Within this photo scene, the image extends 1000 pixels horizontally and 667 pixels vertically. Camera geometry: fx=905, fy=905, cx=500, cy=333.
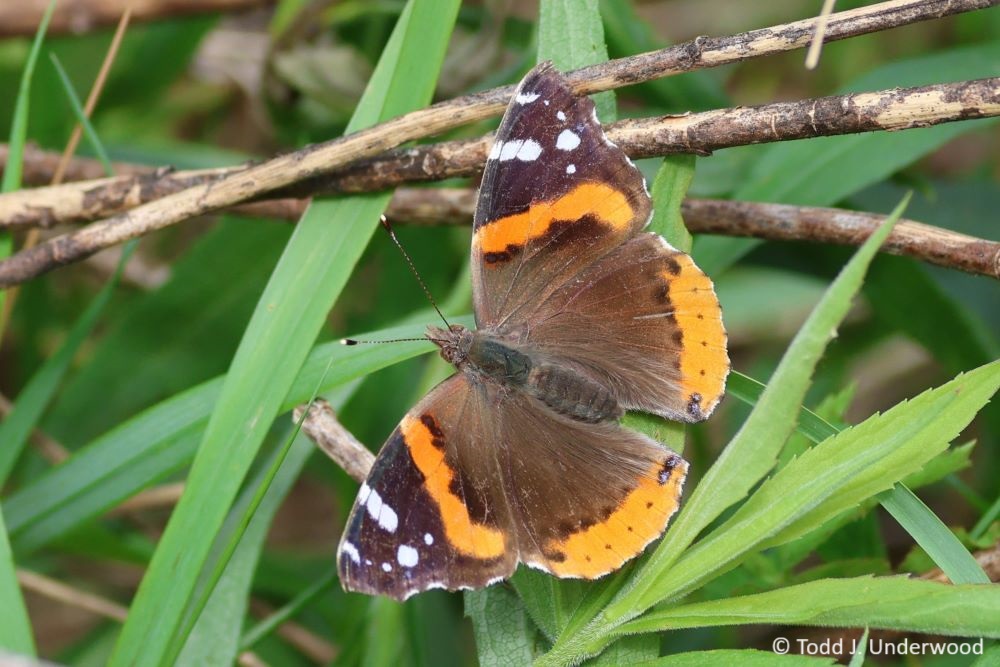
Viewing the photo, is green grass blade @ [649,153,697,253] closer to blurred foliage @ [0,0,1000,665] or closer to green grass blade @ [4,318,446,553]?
blurred foliage @ [0,0,1000,665]

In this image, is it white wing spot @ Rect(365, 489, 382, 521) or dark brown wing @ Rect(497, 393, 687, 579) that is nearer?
dark brown wing @ Rect(497, 393, 687, 579)

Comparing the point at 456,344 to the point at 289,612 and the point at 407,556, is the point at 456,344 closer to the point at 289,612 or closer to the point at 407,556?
the point at 407,556

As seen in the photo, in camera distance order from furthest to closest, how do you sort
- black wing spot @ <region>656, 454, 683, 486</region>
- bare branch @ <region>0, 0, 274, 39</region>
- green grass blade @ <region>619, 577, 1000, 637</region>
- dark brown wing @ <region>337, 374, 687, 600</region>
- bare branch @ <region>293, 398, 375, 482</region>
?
bare branch @ <region>0, 0, 274, 39</region>
bare branch @ <region>293, 398, 375, 482</region>
black wing spot @ <region>656, 454, 683, 486</region>
dark brown wing @ <region>337, 374, 687, 600</region>
green grass blade @ <region>619, 577, 1000, 637</region>

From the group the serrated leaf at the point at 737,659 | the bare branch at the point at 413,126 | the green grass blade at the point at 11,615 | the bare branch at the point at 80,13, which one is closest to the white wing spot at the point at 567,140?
the bare branch at the point at 413,126

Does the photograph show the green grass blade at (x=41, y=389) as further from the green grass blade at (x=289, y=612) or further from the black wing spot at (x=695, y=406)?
the black wing spot at (x=695, y=406)

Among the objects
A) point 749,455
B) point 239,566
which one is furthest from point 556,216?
point 239,566

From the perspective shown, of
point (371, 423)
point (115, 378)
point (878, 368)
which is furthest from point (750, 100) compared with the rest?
point (115, 378)

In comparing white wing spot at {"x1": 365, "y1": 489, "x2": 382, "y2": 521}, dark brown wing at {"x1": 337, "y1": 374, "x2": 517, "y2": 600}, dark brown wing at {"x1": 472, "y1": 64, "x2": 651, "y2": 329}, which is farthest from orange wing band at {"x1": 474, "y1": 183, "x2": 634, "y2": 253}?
white wing spot at {"x1": 365, "y1": 489, "x2": 382, "y2": 521}
